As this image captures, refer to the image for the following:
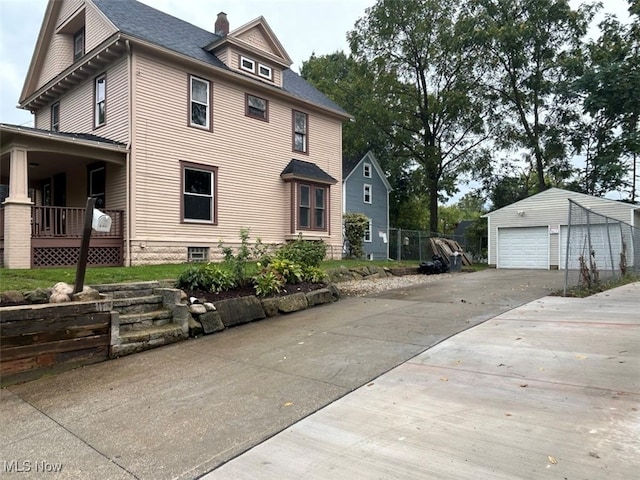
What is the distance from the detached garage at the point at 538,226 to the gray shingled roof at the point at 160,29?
11498 millimetres

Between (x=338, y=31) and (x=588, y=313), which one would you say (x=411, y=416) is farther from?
(x=338, y=31)

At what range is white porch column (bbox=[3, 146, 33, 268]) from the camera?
9.27 m

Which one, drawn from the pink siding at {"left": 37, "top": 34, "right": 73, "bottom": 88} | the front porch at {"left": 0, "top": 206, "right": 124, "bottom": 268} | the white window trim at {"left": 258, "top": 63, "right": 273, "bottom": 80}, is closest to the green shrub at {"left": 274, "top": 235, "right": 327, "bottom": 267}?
the front porch at {"left": 0, "top": 206, "right": 124, "bottom": 268}

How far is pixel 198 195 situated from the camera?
1255cm

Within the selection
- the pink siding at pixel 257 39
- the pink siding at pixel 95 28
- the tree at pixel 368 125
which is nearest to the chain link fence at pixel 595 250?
the pink siding at pixel 257 39

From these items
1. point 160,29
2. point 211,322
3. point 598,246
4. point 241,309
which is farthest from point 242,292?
point 598,246

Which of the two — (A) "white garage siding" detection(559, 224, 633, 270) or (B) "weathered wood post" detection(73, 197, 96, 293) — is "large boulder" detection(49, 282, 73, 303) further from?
(A) "white garage siding" detection(559, 224, 633, 270)

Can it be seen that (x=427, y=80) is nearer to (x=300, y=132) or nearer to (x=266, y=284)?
(x=300, y=132)

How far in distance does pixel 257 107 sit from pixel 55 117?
282 inches

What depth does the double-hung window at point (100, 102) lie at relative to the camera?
12.2 meters

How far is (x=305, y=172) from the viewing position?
A: 15273 mm

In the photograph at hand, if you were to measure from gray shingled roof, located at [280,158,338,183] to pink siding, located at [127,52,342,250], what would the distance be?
268mm

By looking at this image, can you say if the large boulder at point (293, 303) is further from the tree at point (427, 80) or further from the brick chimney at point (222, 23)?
the tree at point (427, 80)

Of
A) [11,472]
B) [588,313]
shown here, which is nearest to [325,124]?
[588,313]
